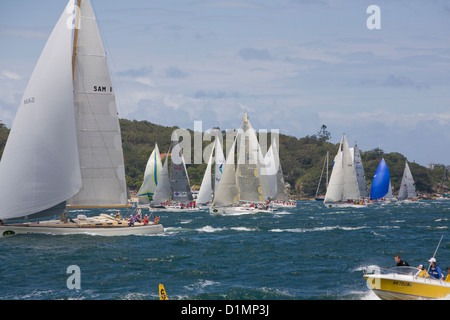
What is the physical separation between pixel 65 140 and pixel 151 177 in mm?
54795

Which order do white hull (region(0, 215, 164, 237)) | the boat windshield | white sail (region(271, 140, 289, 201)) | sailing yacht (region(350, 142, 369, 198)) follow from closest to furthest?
the boat windshield < white hull (region(0, 215, 164, 237)) < white sail (region(271, 140, 289, 201)) < sailing yacht (region(350, 142, 369, 198))

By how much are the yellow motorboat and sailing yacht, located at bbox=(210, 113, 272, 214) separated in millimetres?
51103

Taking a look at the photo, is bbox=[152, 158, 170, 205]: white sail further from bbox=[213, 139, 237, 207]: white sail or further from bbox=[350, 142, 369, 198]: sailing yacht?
bbox=[350, 142, 369, 198]: sailing yacht

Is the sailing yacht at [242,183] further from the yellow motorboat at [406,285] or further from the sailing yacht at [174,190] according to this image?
the yellow motorboat at [406,285]

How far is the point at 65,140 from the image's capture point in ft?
135

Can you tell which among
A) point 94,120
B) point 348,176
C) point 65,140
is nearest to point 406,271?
point 65,140

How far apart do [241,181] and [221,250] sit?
3802 centimetres

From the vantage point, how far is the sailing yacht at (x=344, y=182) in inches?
4149

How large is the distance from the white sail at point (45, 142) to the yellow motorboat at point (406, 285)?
2392 centimetres

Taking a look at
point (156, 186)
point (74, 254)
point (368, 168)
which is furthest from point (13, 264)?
point (368, 168)

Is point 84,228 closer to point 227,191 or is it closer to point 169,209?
point 227,191

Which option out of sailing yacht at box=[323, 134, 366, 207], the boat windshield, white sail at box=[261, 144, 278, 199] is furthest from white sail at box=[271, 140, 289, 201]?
the boat windshield

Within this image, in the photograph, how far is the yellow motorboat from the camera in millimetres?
22047

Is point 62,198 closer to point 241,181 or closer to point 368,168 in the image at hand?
point 241,181
